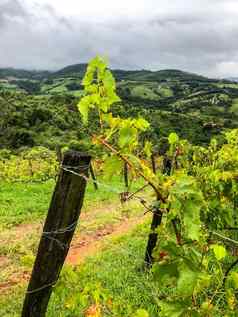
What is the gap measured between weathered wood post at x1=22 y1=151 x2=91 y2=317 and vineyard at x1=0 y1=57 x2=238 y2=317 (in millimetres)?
11

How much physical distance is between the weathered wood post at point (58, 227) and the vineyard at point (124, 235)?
11mm

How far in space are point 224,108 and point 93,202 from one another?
6730 inches

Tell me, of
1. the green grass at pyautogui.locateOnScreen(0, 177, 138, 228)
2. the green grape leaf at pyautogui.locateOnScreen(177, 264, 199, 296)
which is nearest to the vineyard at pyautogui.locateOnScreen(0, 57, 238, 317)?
the green grape leaf at pyautogui.locateOnScreen(177, 264, 199, 296)

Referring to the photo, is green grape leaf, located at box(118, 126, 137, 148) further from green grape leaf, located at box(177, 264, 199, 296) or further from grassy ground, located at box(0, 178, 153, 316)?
grassy ground, located at box(0, 178, 153, 316)

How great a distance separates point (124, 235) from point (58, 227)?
932 cm

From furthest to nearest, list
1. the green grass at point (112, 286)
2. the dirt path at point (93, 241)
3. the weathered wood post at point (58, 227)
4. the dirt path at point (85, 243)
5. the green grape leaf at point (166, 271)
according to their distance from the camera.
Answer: the dirt path at point (93, 241), the dirt path at point (85, 243), the green grass at point (112, 286), the weathered wood post at point (58, 227), the green grape leaf at point (166, 271)

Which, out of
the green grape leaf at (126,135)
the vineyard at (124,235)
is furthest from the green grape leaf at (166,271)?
the green grape leaf at (126,135)

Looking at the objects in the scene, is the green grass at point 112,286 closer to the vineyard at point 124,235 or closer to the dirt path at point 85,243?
the vineyard at point 124,235

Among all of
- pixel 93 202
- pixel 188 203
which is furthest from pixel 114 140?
pixel 93 202

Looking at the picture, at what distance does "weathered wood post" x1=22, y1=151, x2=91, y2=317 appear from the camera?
4656 millimetres

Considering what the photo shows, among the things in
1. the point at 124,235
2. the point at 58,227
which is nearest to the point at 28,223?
the point at 124,235

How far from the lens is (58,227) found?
495 centimetres

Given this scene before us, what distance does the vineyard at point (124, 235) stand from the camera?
96.3 inches

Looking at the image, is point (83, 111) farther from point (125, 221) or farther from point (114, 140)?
point (125, 221)
